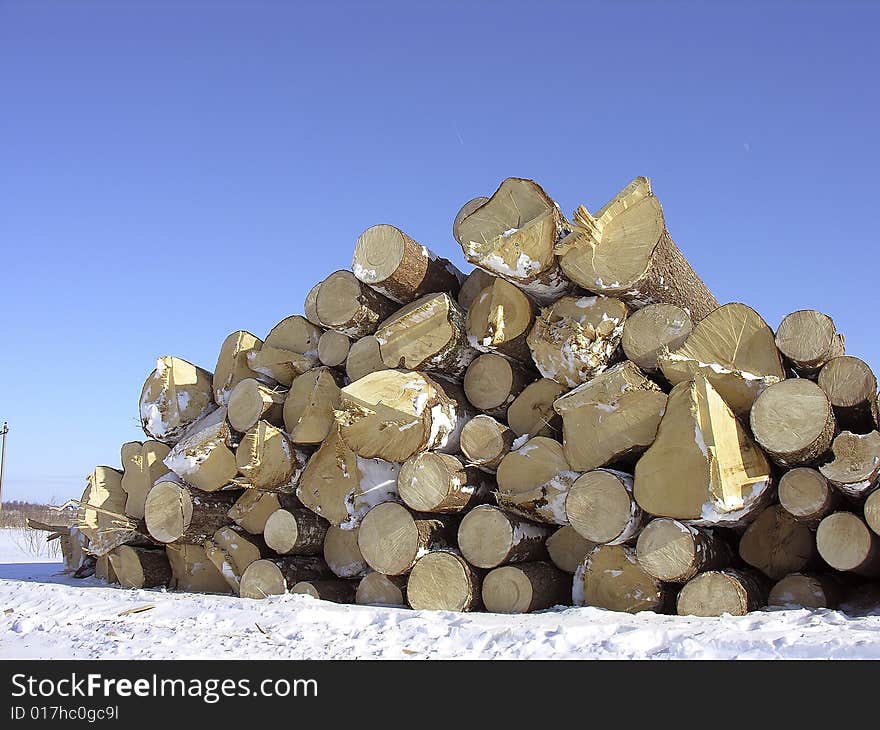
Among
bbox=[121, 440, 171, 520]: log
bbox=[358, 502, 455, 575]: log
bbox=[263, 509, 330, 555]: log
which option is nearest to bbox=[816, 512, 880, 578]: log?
bbox=[358, 502, 455, 575]: log

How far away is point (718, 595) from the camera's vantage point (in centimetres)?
385

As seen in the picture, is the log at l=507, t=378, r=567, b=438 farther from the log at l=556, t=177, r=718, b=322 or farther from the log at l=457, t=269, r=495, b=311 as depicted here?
the log at l=457, t=269, r=495, b=311

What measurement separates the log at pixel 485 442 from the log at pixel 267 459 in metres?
1.22

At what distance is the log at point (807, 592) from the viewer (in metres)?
3.95

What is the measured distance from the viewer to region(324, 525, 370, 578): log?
202 inches

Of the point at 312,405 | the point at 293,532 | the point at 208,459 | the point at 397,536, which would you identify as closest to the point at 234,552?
the point at 293,532

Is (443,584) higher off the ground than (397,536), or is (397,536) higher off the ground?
(397,536)

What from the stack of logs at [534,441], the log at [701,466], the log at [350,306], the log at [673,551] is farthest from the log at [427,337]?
the log at [673,551]

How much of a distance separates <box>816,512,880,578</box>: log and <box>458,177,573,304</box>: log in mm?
1850

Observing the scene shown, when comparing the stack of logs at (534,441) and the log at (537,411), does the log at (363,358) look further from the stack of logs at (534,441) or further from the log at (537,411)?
the log at (537,411)

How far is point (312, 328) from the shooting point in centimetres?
560

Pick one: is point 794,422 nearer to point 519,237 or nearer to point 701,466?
point 701,466

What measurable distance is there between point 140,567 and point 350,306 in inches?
102

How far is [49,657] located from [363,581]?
6.47ft
